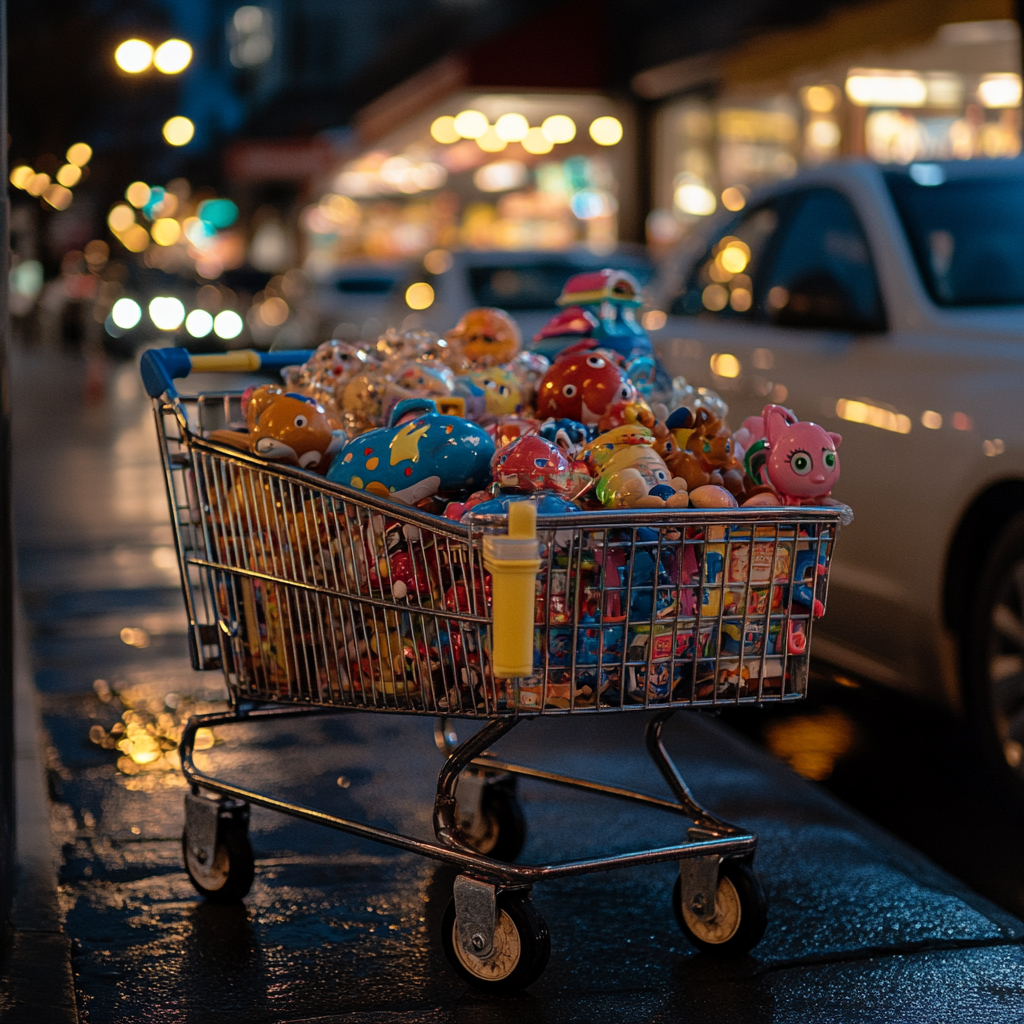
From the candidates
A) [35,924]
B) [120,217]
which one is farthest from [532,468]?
[120,217]

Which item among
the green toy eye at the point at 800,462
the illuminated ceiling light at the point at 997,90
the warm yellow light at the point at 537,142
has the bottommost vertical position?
the green toy eye at the point at 800,462

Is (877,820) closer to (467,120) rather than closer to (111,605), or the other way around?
(111,605)

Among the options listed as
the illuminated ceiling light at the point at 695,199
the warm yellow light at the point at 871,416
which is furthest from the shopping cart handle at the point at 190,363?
the illuminated ceiling light at the point at 695,199

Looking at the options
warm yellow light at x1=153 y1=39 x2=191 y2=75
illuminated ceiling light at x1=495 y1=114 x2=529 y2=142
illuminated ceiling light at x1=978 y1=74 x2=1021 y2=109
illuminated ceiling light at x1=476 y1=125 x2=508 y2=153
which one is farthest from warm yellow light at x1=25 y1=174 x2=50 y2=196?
illuminated ceiling light at x1=978 y1=74 x2=1021 y2=109

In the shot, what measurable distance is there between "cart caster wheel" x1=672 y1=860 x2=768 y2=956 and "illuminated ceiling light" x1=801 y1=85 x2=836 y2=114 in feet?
44.0

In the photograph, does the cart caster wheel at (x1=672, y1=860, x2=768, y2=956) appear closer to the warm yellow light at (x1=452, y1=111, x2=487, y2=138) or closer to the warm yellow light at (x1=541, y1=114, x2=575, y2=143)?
the warm yellow light at (x1=541, y1=114, x2=575, y2=143)

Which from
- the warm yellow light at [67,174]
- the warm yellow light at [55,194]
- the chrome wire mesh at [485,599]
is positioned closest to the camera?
the chrome wire mesh at [485,599]

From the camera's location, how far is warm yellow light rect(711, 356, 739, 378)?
5902 mm

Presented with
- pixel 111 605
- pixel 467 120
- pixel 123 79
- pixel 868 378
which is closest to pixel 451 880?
pixel 868 378

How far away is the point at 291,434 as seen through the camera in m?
3.31

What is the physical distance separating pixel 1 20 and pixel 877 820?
10.3 ft

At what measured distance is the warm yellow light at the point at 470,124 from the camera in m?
22.5

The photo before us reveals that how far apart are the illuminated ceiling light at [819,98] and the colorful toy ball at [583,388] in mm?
12879

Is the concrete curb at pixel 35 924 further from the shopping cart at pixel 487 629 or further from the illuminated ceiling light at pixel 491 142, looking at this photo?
the illuminated ceiling light at pixel 491 142
